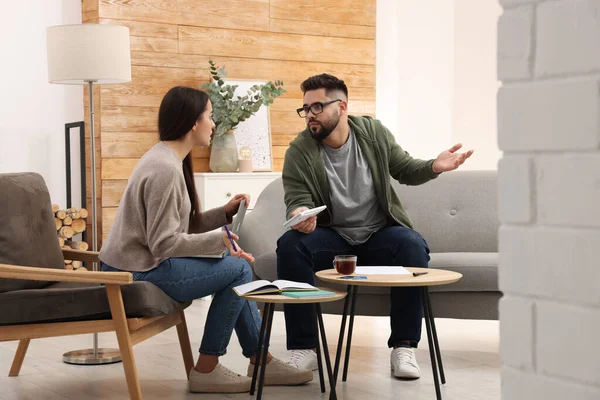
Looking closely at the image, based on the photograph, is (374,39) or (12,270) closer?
(12,270)

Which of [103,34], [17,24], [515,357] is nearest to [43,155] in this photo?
[17,24]

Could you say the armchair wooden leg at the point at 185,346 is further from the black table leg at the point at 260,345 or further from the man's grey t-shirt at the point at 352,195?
the man's grey t-shirt at the point at 352,195

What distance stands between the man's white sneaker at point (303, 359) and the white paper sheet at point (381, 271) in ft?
1.49

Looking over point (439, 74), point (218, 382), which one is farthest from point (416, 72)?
point (218, 382)

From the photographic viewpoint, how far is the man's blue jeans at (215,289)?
9.52ft

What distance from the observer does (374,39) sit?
6492mm

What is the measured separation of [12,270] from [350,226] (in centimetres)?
144

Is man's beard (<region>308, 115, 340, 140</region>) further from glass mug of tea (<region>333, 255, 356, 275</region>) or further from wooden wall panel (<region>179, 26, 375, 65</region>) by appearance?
wooden wall panel (<region>179, 26, 375, 65</region>)

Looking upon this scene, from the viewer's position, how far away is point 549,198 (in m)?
0.74

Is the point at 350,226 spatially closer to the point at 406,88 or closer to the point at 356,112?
the point at 356,112

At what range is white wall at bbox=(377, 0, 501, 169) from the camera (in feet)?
22.1

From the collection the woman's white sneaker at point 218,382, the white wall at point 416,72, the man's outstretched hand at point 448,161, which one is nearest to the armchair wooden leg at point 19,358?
the woman's white sneaker at point 218,382

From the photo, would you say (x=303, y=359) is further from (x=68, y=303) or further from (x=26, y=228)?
(x=26, y=228)

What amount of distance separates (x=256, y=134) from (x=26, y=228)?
299 cm
